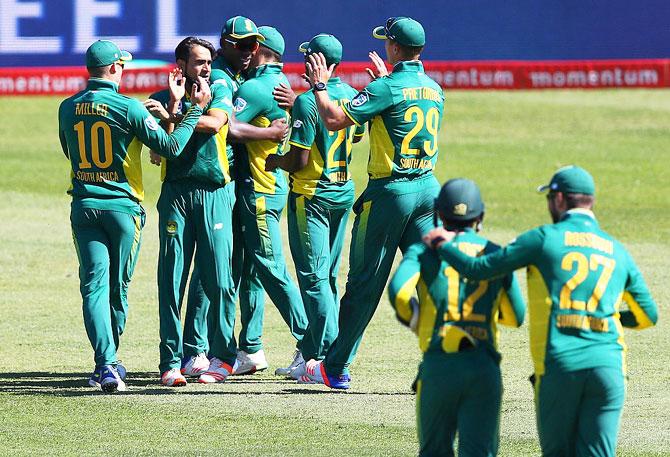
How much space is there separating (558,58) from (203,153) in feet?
53.7

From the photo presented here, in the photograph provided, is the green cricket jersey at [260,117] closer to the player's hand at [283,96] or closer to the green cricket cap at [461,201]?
the player's hand at [283,96]

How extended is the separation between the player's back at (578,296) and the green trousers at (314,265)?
3853 mm

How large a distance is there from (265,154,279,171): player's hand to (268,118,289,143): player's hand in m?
0.16

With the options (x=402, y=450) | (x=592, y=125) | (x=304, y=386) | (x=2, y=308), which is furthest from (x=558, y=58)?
(x=402, y=450)

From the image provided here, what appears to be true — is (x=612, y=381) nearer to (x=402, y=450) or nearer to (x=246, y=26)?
(x=402, y=450)

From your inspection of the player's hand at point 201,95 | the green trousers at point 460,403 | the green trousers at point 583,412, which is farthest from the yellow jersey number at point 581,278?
the player's hand at point 201,95

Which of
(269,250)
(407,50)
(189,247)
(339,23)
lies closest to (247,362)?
(269,250)

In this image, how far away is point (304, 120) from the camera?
9.68 metres

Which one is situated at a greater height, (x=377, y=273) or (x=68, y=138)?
(x=68, y=138)

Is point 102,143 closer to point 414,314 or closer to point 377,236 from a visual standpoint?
point 377,236

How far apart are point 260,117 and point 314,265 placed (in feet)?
3.80

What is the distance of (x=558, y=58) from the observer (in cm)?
2498

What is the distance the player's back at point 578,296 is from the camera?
616 cm

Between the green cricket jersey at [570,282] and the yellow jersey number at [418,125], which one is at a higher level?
the yellow jersey number at [418,125]
